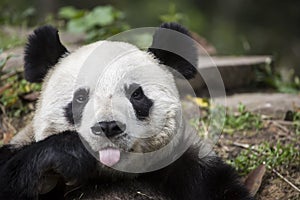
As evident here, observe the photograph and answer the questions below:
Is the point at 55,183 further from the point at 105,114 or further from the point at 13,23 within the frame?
the point at 13,23

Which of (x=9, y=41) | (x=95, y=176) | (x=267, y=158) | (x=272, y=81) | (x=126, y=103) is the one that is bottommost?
(x=272, y=81)

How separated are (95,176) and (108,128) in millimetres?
505

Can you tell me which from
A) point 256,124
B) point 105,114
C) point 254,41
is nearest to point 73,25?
point 256,124

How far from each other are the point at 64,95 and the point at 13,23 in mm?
5502

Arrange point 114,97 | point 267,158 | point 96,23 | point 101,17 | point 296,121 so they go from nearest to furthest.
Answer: point 114,97 < point 267,158 < point 296,121 < point 96,23 < point 101,17

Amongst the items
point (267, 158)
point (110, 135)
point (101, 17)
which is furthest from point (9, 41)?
point (110, 135)

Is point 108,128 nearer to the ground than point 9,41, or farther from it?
farther from it

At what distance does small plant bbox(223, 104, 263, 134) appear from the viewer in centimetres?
604

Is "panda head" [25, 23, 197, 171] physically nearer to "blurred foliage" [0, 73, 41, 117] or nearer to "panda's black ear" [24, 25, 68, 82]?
"panda's black ear" [24, 25, 68, 82]

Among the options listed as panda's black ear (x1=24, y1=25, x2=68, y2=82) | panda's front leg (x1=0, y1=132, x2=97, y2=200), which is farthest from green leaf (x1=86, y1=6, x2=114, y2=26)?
panda's front leg (x1=0, y1=132, x2=97, y2=200)

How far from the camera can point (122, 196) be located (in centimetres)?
409

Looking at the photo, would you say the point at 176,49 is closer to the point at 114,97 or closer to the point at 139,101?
the point at 139,101

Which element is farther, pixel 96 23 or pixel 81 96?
pixel 96 23

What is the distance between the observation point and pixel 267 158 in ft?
17.8
